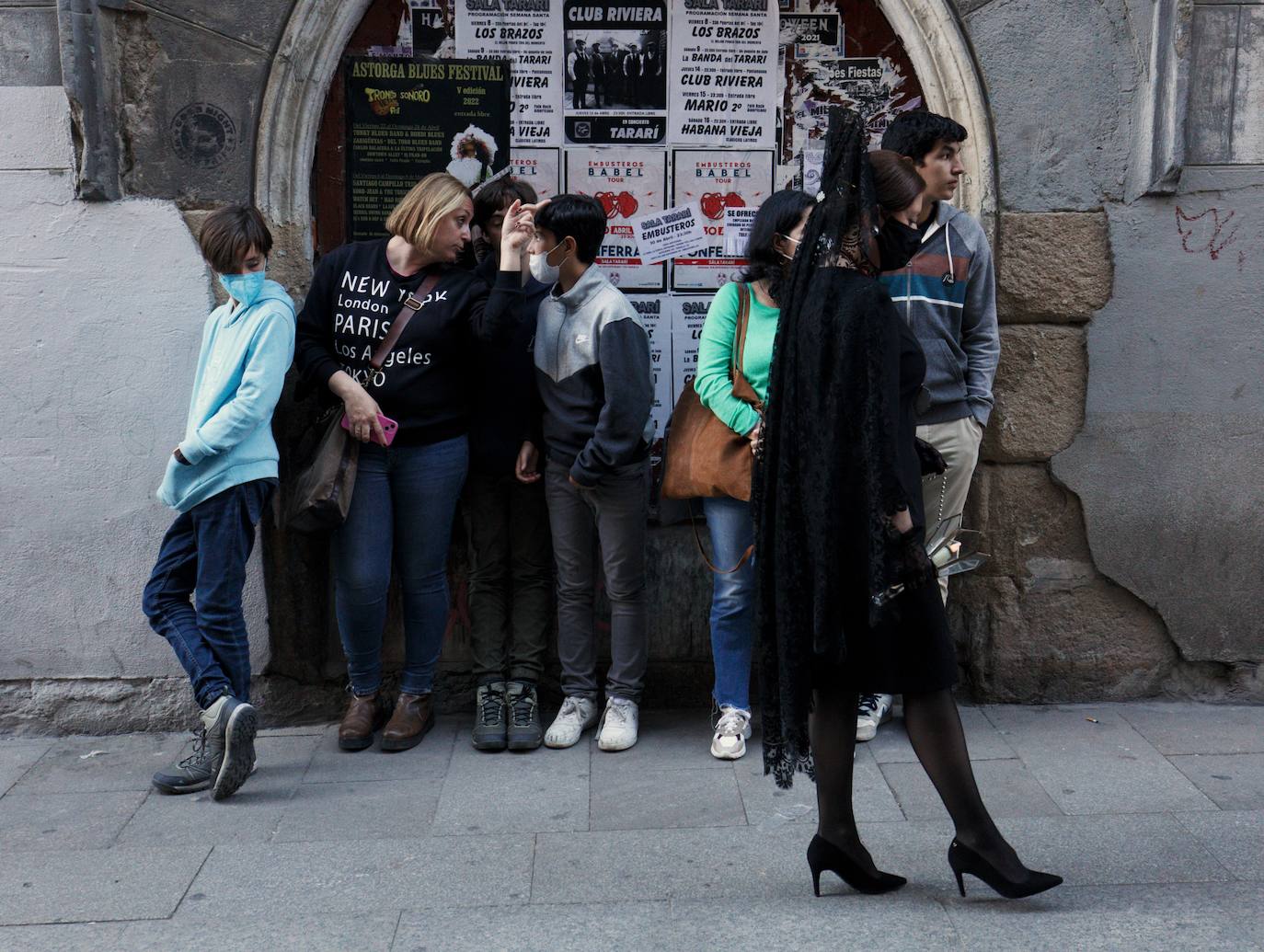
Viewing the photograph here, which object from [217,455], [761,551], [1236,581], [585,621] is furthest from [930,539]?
[217,455]

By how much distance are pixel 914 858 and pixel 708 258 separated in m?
2.25

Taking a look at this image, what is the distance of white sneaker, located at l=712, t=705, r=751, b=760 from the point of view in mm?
4211

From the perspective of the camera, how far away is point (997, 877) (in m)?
3.03

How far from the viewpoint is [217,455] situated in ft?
13.0

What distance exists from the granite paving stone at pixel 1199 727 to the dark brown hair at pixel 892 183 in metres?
2.17

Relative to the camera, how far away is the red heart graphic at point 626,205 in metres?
4.70

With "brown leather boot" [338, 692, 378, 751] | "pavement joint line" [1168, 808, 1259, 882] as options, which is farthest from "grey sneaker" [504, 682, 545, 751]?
"pavement joint line" [1168, 808, 1259, 882]

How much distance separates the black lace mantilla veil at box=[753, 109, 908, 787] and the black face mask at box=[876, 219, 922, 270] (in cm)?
6

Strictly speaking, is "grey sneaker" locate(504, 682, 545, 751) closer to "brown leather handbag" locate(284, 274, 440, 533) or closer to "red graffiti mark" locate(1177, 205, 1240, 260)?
"brown leather handbag" locate(284, 274, 440, 533)

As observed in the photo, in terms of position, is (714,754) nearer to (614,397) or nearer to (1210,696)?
(614,397)

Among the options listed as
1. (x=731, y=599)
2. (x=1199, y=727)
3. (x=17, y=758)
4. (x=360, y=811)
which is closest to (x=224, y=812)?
(x=360, y=811)

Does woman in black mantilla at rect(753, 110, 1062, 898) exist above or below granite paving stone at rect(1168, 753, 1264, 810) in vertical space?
above

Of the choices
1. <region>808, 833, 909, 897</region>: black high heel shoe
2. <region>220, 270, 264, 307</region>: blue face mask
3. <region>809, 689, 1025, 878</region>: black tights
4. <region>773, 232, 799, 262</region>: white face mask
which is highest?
<region>773, 232, 799, 262</region>: white face mask

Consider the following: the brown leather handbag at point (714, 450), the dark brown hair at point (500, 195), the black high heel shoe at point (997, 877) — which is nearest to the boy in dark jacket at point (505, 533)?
the dark brown hair at point (500, 195)
